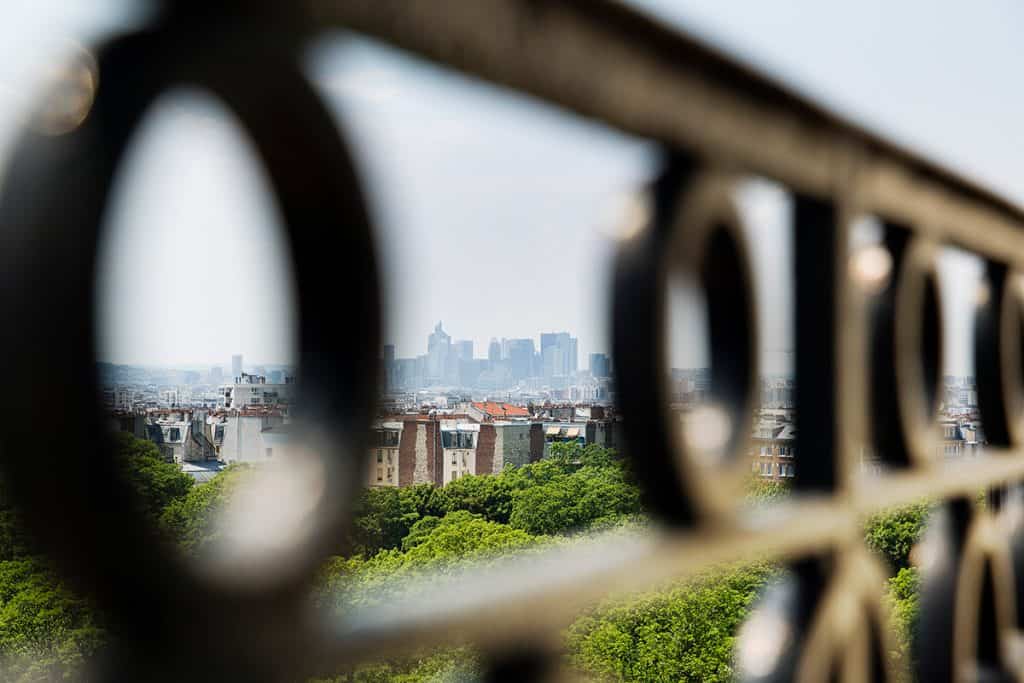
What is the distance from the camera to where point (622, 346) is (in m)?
0.31

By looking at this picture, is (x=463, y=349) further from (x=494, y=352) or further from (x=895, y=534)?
(x=895, y=534)

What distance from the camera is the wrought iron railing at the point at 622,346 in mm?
163

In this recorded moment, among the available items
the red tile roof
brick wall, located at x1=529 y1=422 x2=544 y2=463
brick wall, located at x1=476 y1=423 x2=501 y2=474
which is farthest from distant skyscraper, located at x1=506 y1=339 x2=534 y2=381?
brick wall, located at x1=529 y1=422 x2=544 y2=463

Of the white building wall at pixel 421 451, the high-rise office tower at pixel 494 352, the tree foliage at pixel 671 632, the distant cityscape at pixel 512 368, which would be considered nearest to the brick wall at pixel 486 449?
the white building wall at pixel 421 451

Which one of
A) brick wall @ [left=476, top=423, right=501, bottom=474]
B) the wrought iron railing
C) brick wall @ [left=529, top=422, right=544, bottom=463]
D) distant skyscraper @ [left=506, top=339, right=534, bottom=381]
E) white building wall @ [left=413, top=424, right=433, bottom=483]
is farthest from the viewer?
brick wall @ [left=529, top=422, right=544, bottom=463]

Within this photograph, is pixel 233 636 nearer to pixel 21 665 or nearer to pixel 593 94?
pixel 593 94

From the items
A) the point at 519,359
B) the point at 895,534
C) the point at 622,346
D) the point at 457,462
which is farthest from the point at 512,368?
the point at 895,534

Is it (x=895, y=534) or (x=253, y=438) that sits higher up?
(x=253, y=438)

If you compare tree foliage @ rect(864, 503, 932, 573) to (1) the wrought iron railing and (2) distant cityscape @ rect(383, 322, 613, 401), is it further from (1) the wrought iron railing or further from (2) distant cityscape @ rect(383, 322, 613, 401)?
(1) the wrought iron railing

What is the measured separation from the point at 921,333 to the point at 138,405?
416mm

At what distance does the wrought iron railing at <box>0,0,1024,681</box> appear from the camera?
163 mm

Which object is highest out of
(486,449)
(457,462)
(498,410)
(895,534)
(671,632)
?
(498,410)

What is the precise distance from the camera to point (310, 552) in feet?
0.65

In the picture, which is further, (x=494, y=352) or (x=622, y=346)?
(x=494, y=352)
